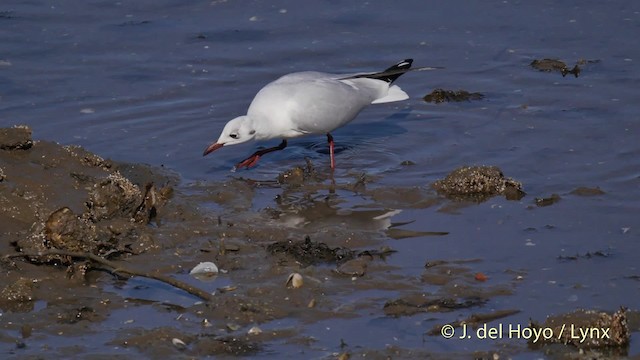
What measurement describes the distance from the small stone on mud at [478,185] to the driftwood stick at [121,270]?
279cm

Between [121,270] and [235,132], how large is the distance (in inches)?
123

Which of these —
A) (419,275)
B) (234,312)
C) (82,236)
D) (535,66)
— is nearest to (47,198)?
(82,236)

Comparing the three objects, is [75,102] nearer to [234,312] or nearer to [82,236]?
[82,236]

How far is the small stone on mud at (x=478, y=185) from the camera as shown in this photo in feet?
30.9

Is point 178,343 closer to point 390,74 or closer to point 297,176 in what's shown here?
point 297,176

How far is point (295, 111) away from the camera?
10648mm

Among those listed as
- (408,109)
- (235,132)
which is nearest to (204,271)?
(235,132)

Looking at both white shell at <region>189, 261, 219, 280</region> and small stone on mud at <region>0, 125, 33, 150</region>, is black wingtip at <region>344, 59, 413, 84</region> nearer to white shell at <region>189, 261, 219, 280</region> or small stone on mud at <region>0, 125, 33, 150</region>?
small stone on mud at <region>0, 125, 33, 150</region>

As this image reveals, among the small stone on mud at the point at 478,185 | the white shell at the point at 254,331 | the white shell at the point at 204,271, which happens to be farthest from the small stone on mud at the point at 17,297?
the small stone on mud at the point at 478,185

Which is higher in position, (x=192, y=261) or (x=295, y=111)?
(x=295, y=111)

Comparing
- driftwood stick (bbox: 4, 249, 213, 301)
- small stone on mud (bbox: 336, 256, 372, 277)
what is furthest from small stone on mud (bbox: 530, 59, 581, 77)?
driftwood stick (bbox: 4, 249, 213, 301)

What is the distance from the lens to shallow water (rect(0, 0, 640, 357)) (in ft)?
26.6

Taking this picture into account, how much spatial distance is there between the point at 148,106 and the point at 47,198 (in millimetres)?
3628

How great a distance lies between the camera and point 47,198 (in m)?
8.62
